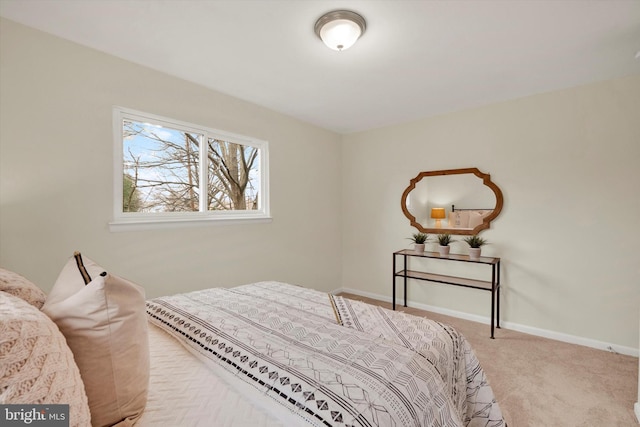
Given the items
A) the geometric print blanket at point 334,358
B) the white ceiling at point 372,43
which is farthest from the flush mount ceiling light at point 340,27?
the geometric print blanket at point 334,358

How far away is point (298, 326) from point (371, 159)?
3150mm

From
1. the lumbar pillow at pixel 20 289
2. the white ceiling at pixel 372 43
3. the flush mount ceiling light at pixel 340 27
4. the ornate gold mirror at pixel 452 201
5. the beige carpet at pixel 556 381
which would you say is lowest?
the beige carpet at pixel 556 381

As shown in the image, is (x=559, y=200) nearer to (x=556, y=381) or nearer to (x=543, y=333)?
(x=543, y=333)

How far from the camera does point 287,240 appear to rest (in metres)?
3.54

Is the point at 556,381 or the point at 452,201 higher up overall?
the point at 452,201

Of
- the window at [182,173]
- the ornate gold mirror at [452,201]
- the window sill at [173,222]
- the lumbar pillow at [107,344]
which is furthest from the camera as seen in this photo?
the ornate gold mirror at [452,201]

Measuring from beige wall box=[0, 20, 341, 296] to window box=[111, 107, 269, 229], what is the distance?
0.29 ft

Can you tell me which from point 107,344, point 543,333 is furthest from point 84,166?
point 543,333

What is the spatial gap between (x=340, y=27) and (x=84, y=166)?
1.99 m

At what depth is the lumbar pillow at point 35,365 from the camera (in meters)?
0.53

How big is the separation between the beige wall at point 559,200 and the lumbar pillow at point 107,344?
10.9ft

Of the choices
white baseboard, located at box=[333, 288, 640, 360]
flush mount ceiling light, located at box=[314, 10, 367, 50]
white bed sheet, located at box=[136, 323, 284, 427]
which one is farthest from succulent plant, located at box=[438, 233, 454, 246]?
white bed sheet, located at box=[136, 323, 284, 427]

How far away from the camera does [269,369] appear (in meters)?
0.98

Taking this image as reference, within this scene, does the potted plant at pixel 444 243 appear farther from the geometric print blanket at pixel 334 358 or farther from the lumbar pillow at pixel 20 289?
the lumbar pillow at pixel 20 289
